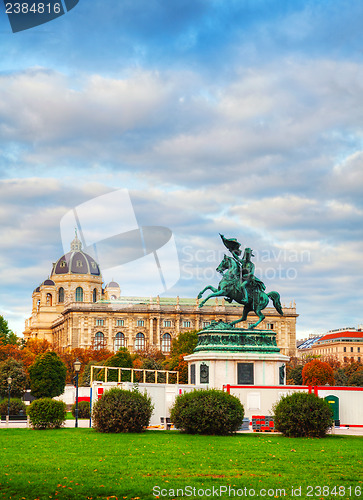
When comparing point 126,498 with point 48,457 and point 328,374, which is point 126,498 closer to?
point 48,457

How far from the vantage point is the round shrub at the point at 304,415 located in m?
26.3

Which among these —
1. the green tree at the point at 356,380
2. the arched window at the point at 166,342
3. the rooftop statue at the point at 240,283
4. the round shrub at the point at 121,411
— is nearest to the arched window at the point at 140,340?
the arched window at the point at 166,342

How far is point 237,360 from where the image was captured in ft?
118

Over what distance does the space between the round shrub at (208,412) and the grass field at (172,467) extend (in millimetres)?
1373

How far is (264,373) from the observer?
36062 mm

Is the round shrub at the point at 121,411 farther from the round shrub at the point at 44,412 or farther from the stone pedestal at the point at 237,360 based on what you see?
the stone pedestal at the point at 237,360

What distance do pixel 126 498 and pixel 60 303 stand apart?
484 feet

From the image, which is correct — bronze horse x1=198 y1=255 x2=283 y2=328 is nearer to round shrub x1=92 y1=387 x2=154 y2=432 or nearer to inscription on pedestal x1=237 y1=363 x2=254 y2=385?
inscription on pedestal x1=237 y1=363 x2=254 y2=385

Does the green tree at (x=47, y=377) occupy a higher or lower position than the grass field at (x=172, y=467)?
higher

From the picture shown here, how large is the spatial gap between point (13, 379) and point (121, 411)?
4354 cm

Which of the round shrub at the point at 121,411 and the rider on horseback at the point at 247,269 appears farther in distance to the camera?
the rider on horseback at the point at 247,269

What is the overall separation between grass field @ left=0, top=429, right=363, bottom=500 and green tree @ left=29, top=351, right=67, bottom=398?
42.6 m

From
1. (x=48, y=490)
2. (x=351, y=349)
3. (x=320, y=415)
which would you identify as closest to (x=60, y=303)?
(x=351, y=349)

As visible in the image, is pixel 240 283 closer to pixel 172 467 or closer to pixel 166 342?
pixel 172 467
